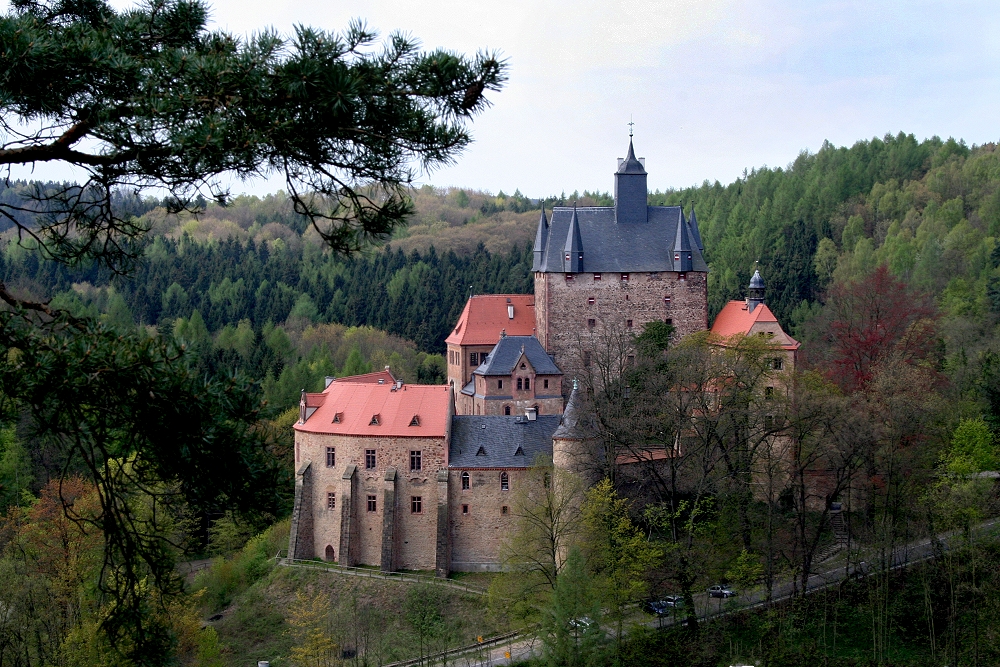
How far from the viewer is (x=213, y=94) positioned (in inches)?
273

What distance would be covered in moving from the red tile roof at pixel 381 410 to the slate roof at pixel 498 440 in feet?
2.39

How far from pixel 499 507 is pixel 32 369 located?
27.0m

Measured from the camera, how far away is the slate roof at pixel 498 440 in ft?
108

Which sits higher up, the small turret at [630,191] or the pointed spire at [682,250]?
the small turret at [630,191]

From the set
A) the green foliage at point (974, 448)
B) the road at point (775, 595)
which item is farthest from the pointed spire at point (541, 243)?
the green foliage at point (974, 448)

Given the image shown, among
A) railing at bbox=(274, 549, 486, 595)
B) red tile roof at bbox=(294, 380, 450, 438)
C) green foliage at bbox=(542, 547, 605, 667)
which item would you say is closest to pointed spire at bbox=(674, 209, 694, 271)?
red tile roof at bbox=(294, 380, 450, 438)

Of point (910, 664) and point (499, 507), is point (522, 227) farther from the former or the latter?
point (910, 664)

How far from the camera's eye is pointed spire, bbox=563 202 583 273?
132 ft

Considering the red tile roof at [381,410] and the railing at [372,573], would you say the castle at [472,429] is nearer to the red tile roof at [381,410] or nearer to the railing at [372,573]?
the red tile roof at [381,410]

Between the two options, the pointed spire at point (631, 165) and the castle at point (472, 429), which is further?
the pointed spire at point (631, 165)

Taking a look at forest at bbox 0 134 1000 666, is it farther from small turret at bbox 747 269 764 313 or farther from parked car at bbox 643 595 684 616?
small turret at bbox 747 269 764 313

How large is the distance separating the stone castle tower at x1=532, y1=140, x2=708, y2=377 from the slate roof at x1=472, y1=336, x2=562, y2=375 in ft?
6.31

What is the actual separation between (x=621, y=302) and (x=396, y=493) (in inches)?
467

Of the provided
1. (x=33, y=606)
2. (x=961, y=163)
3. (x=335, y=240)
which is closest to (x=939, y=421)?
(x=33, y=606)
